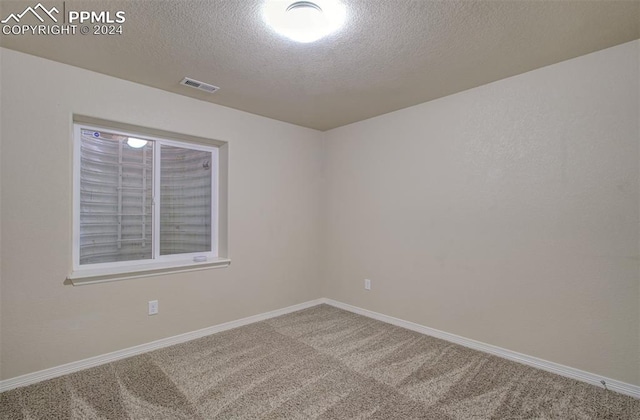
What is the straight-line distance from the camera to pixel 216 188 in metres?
3.38

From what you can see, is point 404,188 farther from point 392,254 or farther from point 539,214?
point 539,214

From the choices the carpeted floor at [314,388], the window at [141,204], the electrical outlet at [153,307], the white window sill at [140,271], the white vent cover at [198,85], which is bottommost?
the carpeted floor at [314,388]

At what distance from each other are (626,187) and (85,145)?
403 cm

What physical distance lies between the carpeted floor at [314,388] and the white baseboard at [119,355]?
0.22 ft

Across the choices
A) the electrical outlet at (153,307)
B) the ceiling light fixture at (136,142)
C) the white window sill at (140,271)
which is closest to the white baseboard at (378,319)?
the electrical outlet at (153,307)

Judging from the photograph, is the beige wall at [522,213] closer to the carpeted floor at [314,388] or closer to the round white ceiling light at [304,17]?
the carpeted floor at [314,388]

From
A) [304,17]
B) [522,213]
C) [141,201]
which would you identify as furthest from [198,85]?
[522,213]

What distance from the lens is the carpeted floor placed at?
6.20 ft

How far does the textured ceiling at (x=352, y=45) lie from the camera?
1694mm

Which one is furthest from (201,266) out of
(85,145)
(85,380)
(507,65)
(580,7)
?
(580,7)

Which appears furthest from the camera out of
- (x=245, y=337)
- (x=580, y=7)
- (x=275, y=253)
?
(x=275, y=253)

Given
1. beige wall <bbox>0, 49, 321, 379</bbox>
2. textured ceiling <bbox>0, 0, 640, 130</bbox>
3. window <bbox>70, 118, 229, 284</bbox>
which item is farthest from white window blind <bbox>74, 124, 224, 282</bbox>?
textured ceiling <bbox>0, 0, 640, 130</bbox>

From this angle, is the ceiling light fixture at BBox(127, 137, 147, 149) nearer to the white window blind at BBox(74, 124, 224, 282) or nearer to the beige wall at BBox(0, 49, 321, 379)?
the white window blind at BBox(74, 124, 224, 282)

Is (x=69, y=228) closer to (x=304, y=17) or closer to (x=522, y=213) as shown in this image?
(x=304, y=17)
